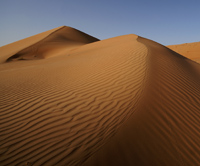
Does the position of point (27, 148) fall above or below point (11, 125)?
below

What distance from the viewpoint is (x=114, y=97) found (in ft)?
12.0

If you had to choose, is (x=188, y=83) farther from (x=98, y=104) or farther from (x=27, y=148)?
(x=27, y=148)

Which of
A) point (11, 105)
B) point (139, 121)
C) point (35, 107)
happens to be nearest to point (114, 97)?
point (139, 121)

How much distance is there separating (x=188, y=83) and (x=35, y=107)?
4.62 meters

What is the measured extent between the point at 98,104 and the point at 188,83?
3.19 meters

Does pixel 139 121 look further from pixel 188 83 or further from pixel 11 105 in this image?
pixel 11 105

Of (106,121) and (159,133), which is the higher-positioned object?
(106,121)

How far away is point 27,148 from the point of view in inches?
91.7

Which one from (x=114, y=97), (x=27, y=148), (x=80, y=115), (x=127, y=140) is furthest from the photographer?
(x=114, y=97)

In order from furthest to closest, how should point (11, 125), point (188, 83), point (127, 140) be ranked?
1. point (188, 83)
2. point (11, 125)
3. point (127, 140)

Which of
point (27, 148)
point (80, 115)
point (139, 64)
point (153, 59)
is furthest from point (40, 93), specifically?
point (153, 59)

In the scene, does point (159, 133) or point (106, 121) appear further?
point (106, 121)

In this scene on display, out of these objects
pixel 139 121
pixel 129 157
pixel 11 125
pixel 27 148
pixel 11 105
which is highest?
pixel 11 105

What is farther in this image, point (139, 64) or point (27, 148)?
point (139, 64)
